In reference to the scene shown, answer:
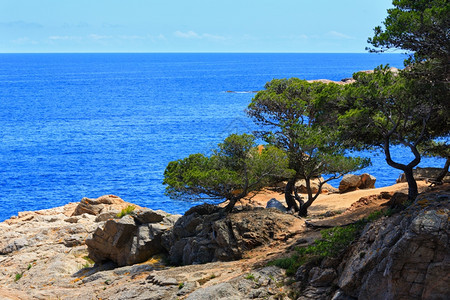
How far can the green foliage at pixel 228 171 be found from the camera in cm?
2656

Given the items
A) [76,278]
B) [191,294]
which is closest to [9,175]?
[76,278]

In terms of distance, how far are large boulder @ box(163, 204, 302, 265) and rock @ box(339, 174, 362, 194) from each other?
17.2 m

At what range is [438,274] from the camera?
13555mm

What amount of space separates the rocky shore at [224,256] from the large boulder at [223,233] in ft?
0.16

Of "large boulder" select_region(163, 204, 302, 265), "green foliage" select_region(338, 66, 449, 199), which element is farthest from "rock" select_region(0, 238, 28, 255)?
"green foliage" select_region(338, 66, 449, 199)

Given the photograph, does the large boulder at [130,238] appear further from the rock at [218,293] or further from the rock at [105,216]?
the rock at [218,293]

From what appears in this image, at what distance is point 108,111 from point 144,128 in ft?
90.9

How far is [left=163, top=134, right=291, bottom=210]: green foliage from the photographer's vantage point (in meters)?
26.6

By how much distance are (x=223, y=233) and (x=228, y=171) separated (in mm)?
4054

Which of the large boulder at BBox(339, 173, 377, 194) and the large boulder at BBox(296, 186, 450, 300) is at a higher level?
the large boulder at BBox(296, 186, 450, 300)

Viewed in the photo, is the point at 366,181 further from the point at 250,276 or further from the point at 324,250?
the point at 250,276

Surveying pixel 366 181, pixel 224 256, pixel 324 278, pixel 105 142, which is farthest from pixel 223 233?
pixel 105 142

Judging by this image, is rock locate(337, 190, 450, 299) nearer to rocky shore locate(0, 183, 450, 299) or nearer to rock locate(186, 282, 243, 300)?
rocky shore locate(0, 183, 450, 299)

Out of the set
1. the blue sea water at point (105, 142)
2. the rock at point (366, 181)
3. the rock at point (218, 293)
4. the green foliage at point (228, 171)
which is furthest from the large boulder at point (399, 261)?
the rock at point (366, 181)
